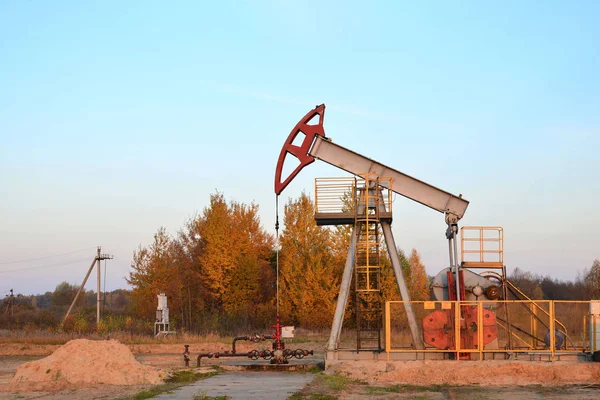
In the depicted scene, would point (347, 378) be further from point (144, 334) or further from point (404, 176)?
point (144, 334)

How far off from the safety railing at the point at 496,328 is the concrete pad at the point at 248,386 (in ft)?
10.1

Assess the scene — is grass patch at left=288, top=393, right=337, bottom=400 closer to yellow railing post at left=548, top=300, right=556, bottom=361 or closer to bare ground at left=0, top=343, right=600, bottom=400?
bare ground at left=0, top=343, right=600, bottom=400

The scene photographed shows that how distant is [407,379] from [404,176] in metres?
5.98

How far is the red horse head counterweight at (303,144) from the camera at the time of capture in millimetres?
20016

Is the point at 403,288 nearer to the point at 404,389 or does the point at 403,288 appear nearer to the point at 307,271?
the point at 404,389

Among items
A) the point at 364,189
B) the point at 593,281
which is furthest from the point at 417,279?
the point at 364,189

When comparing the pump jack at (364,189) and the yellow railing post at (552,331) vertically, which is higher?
the pump jack at (364,189)

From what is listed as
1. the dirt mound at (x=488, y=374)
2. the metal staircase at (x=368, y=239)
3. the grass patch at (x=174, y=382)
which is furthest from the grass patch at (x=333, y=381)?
the grass patch at (x=174, y=382)

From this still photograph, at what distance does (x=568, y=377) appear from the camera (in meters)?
17.2

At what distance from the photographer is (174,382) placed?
17.7m

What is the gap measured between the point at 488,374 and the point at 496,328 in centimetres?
179

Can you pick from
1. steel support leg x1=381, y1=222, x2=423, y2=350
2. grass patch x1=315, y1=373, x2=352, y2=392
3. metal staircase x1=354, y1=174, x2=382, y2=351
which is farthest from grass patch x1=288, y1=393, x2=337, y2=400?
metal staircase x1=354, y1=174, x2=382, y2=351

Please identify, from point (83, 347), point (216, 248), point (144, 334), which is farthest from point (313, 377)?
point (216, 248)

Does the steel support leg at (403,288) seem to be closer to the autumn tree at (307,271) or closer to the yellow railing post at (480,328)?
the yellow railing post at (480,328)
